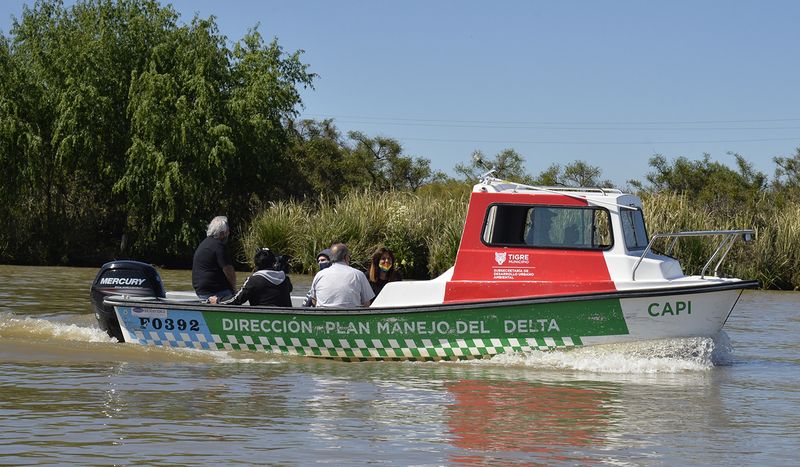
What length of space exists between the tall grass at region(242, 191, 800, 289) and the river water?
1125 centimetres

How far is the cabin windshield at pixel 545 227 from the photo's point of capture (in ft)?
42.1

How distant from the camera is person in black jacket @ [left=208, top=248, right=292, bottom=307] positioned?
44.2ft

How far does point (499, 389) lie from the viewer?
11117 mm

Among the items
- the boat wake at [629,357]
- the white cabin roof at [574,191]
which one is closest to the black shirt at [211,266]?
the white cabin roof at [574,191]

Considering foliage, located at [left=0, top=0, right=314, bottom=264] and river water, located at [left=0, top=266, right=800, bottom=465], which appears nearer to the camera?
river water, located at [left=0, top=266, right=800, bottom=465]

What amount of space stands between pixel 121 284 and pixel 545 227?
5204 millimetres

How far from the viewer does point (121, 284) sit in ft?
47.2

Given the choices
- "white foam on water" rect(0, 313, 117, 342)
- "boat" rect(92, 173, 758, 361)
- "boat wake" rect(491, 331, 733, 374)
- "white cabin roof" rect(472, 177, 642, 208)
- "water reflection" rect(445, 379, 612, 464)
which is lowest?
"water reflection" rect(445, 379, 612, 464)

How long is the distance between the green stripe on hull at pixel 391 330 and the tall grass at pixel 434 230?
44.1ft

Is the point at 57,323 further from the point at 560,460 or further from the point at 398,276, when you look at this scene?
the point at 560,460

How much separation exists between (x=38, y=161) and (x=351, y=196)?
35.6ft

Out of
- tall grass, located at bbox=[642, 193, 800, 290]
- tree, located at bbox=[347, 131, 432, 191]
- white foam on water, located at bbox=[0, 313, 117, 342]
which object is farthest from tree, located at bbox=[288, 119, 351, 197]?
white foam on water, located at bbox=[0, 313, 117, 342]

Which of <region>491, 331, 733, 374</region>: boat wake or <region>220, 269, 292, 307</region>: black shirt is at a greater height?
<region>220, 269, 292, 307</region>: black shirt

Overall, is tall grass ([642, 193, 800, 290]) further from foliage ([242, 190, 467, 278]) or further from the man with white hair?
the man with white hair
